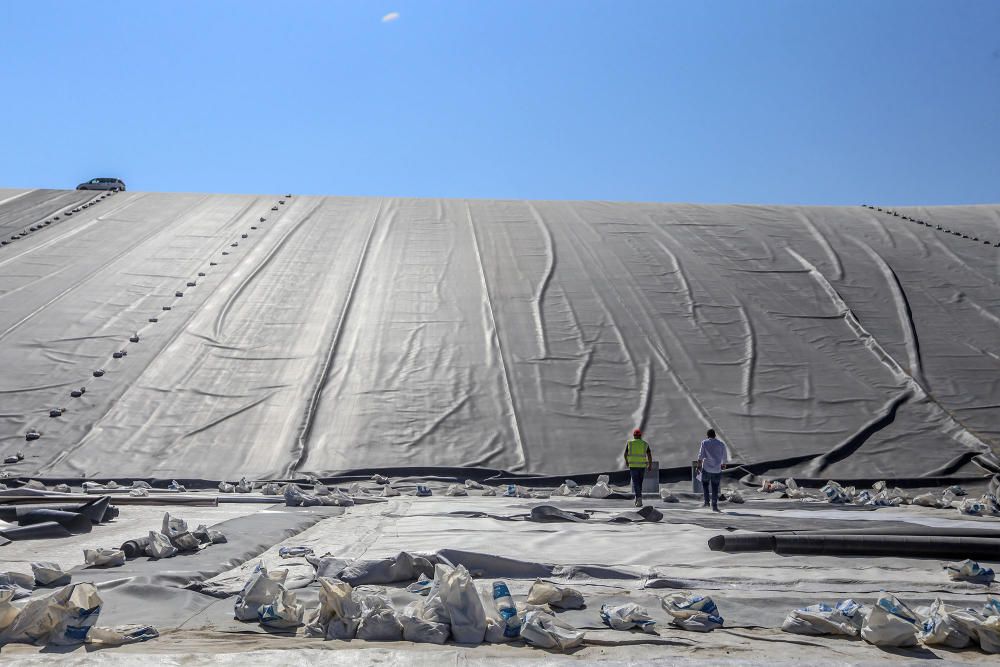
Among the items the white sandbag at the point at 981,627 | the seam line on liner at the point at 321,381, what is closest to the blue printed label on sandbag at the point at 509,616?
the white sandbag at the point at 981,627

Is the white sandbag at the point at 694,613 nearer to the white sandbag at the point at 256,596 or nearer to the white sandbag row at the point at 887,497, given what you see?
the white sandbag at the point at 256,596

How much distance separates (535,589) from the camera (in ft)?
13.0

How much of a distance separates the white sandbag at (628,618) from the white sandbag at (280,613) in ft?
4.04

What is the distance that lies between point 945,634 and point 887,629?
0.22 m

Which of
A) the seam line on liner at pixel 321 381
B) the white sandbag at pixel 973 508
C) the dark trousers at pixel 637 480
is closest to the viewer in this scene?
the white sandbag at pixel 973 508

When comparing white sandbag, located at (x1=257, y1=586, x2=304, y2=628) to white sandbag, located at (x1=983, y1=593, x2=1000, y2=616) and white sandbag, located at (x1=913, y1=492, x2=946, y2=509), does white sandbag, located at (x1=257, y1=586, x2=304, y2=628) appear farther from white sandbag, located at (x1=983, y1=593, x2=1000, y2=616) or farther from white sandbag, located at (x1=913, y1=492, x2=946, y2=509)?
white sandbag, located at (x1=913, y1=492, x2=946, y2=509)

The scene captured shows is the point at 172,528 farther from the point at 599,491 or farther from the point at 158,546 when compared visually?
the point at 599,491

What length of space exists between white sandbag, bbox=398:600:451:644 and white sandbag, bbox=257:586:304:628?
1.39 feet

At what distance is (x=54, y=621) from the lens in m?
3.36

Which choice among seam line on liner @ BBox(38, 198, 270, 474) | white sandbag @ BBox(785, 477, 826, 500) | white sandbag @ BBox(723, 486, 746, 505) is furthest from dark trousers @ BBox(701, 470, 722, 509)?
seam line on liner @ BBox(38, 198, 270, 474)

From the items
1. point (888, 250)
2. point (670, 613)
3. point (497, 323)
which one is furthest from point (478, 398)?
point (888, 250)

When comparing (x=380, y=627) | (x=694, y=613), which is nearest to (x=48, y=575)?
(x=380, y=627)

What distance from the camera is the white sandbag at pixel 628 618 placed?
360 centimetres

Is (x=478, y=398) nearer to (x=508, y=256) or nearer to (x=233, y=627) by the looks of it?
(x=508, y=256)
